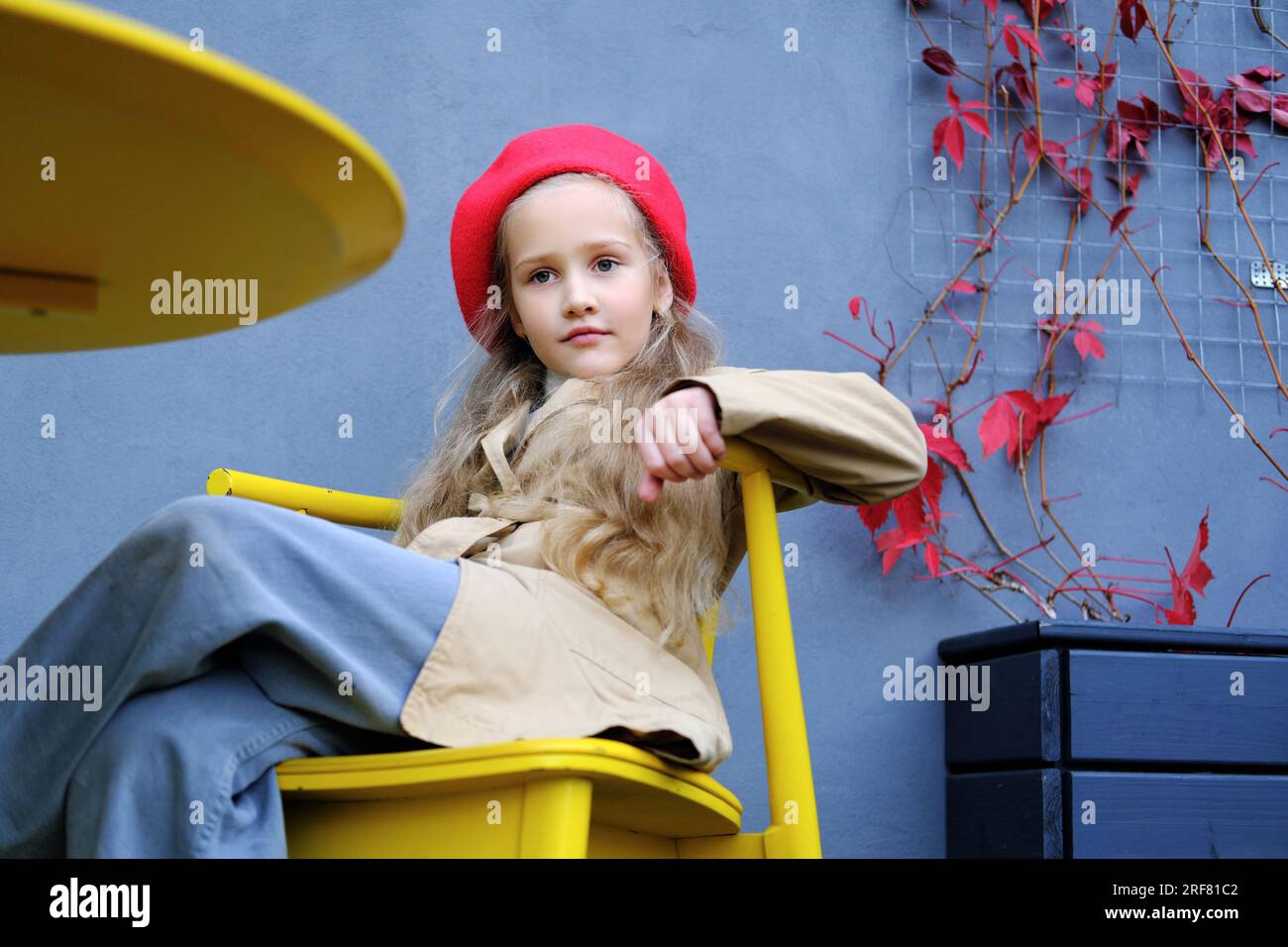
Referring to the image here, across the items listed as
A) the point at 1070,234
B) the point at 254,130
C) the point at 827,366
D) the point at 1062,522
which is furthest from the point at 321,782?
the point at 1070,234

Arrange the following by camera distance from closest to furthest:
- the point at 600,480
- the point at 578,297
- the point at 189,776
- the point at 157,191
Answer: the point at 157,191
the point at 189,776
the point at 600,480
the point at 578,297

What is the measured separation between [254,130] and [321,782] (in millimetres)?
545

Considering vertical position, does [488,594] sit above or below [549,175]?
below

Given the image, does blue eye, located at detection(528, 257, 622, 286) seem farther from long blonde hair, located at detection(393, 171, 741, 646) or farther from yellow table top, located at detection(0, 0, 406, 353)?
yellow table top, located at detection(0, 0, 406, 353)

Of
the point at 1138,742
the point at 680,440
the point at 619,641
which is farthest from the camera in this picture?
the point at 1138,742

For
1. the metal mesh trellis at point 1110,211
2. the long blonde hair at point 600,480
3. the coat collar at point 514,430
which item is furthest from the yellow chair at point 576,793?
the metal mesh trellis at point 1110,211

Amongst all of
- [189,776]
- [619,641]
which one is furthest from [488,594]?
[189,776]

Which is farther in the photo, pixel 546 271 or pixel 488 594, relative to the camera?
pixel 546 271

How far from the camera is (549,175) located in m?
1.54

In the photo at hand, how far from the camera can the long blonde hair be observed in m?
1.28

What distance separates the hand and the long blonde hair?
19 cm

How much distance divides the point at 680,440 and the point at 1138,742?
0.86 m

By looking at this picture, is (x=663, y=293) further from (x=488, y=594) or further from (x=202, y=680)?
(x=202, y=680)
